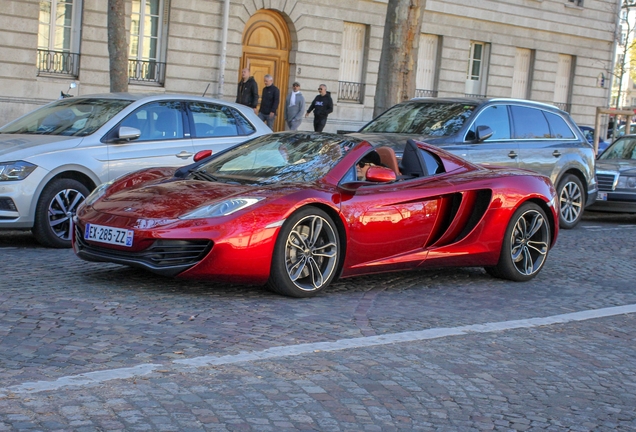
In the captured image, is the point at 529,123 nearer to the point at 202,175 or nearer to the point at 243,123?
the point at 243,123

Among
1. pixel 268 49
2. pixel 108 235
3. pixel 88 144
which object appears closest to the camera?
pixel 108 235

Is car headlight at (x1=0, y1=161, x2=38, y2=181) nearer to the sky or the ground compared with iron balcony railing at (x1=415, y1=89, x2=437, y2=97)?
nearer to the ground

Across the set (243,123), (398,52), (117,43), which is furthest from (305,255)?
(117,43)

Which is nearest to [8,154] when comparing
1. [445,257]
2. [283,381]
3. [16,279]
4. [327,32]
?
[16,279]

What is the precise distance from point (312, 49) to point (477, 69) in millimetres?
8188

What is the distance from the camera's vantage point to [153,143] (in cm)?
1039

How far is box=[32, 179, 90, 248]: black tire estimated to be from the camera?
364 inches

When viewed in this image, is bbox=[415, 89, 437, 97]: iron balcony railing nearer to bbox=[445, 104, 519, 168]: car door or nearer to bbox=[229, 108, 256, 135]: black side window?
bbox=[445, 104, 519, 168]: car door

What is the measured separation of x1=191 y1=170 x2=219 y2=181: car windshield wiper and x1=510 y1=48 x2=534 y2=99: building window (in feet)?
95.4

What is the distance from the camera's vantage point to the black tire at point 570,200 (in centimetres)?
1423

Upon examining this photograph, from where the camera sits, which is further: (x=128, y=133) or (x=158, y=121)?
(x=158, y=121)

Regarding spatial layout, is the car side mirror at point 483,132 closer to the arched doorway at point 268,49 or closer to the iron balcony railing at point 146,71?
the iron balcony railing at point 146,71

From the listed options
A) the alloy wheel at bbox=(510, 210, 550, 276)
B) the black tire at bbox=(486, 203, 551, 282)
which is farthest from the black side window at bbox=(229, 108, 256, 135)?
the alloy wheel at bbox=(510, 210, 550, 276)

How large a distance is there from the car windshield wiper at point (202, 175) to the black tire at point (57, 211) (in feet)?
5.91
